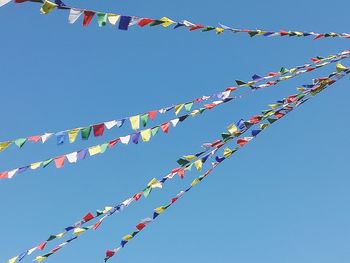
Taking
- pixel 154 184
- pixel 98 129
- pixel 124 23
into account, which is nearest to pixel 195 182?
pixel 154 184

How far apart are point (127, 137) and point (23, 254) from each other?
1838 mm

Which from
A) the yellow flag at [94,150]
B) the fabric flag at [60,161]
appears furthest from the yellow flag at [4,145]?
the yellow flag at [94,150]

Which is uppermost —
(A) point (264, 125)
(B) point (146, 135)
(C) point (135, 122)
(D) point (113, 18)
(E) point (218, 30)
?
(D) point (113, 18)

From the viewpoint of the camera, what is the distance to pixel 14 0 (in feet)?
13.8

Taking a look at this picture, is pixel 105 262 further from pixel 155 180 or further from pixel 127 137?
pixel 127 137

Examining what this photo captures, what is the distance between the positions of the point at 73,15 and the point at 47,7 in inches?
14.7

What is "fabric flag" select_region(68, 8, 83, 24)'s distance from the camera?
15.9 ft

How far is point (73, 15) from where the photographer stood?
4.87 metres

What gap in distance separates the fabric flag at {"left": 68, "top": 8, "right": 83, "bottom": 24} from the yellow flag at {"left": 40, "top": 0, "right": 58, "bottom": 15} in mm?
295

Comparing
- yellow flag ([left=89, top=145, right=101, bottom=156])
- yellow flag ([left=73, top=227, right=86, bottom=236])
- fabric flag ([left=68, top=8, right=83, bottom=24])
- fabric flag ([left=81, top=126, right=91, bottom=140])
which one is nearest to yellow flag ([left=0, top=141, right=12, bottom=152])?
fabric flag ([left=81, top=126, right=91, bottom=140])

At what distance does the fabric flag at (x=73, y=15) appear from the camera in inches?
191

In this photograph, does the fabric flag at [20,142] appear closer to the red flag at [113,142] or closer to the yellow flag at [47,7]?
the red flag at [113,142]

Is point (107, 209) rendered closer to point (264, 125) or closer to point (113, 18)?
point (264, 125)

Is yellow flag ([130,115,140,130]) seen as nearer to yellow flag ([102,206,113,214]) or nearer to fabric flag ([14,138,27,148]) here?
yellow flag ([102,206,113,214])
